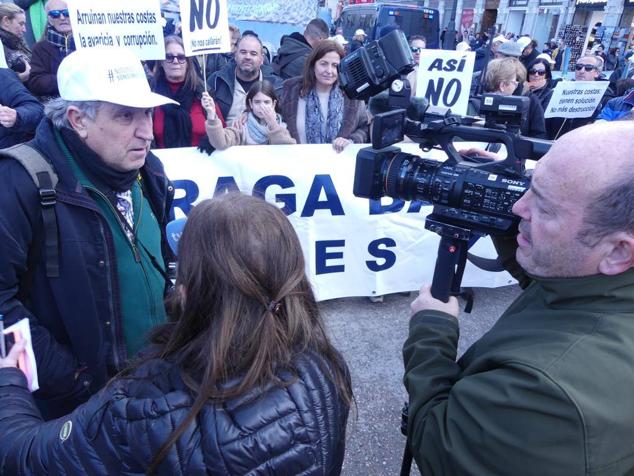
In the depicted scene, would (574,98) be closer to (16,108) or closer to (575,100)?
(575,100)

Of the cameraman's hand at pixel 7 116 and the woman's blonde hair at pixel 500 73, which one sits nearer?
the cameraman's hand at pixel 7 116

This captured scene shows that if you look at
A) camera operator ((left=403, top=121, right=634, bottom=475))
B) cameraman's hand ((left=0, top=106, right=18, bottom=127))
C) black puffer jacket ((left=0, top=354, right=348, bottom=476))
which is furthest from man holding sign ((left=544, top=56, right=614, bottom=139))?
black puffer jacket ((left=0, top=354, right=348, bottom=476))

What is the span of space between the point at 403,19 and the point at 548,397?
13.7 m

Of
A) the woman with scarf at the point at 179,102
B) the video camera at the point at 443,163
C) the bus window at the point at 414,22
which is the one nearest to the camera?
the video camera at the point at 443,163

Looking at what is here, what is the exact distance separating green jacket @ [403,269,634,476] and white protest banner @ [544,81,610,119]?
448 cm

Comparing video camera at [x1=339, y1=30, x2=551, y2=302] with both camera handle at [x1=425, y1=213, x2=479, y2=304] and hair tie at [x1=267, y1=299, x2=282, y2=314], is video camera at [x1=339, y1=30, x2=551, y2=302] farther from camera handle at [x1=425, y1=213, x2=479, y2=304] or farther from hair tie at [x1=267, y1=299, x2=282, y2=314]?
hair tie at [x1=267, y1=299, x2=282, y2=314]

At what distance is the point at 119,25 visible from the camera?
10.1 ft

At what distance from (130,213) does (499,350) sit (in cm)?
138

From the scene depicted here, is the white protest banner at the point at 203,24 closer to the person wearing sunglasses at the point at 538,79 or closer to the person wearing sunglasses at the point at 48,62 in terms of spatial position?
the person wearing sunglasses at the point at 48,62

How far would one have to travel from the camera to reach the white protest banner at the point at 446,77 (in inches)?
146

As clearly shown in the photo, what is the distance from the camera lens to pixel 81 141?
1.57 m

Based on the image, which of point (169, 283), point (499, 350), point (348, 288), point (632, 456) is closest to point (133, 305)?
point (169, 283)

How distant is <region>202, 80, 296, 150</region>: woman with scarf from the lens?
132 inches

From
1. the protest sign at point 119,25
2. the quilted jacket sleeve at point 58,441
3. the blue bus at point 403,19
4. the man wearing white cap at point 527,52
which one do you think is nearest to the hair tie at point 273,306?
the quilted jacket sleeve at point 58,441
